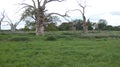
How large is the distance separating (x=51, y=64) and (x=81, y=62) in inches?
58.7

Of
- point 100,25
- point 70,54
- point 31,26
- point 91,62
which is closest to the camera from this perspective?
point 91,62

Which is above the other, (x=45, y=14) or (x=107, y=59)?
(x=45, y=14)

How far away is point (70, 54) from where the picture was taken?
51.7ft

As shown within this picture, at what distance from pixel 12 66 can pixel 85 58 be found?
385cm

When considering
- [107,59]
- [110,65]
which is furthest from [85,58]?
[110,65]

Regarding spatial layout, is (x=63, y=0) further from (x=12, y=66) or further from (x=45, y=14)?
(x=12, y=66)

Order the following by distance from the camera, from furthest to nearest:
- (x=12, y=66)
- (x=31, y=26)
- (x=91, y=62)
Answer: (x=31, y=26) < (x=91, y=62) < (x=12, y=66)

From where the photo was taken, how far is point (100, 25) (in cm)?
9569

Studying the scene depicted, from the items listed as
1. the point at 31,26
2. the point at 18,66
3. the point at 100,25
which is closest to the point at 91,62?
the point at 18,66

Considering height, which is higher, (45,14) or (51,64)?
(45,14)

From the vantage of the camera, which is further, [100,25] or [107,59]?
[100,25]

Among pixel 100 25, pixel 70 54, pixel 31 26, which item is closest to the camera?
pixel 70 54

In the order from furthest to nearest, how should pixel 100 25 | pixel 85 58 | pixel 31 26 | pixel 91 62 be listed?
pixel 100 25 < pixel 31 26 < pixel 85 58 < pixel 91 62

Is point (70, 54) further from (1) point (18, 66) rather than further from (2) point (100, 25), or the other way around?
(2) point (100, 25)
